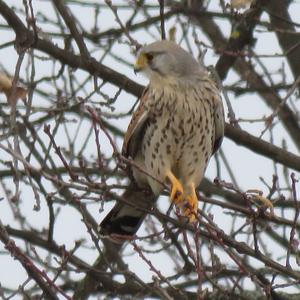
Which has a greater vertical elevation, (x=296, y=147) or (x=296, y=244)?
(x=296, y=147)

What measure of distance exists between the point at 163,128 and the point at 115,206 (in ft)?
1.82

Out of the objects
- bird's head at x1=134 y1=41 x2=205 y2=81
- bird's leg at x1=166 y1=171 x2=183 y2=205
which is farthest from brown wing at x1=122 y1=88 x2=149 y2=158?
bird's leg at x1=166 y1=171 x2=183 y2=205

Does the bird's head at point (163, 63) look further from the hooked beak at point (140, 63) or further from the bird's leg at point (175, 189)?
the bird's leg at point (175, 189)

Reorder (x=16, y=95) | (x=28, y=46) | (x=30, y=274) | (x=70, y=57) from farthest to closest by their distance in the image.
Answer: (x=70, y=57) < (x=28, y=46) < (x=16, y=95) < (x=30, y=274)

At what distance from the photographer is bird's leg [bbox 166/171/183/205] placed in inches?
212

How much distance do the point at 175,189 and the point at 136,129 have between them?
663mm

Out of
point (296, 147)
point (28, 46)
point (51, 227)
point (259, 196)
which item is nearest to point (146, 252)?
point (51, 227)

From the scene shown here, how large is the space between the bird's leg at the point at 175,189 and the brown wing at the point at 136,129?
1.13ft

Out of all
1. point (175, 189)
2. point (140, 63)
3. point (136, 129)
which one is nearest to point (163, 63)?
point (140, 63)

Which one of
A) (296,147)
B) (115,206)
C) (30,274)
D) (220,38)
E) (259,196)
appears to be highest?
(220,38)

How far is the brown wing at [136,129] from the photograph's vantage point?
5.98 metres

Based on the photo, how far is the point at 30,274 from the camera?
4.54m

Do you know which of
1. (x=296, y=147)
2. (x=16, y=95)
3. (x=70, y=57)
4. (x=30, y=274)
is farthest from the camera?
(x=296, y=147)

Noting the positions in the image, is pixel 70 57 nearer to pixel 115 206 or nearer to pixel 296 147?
pixel 115 206
